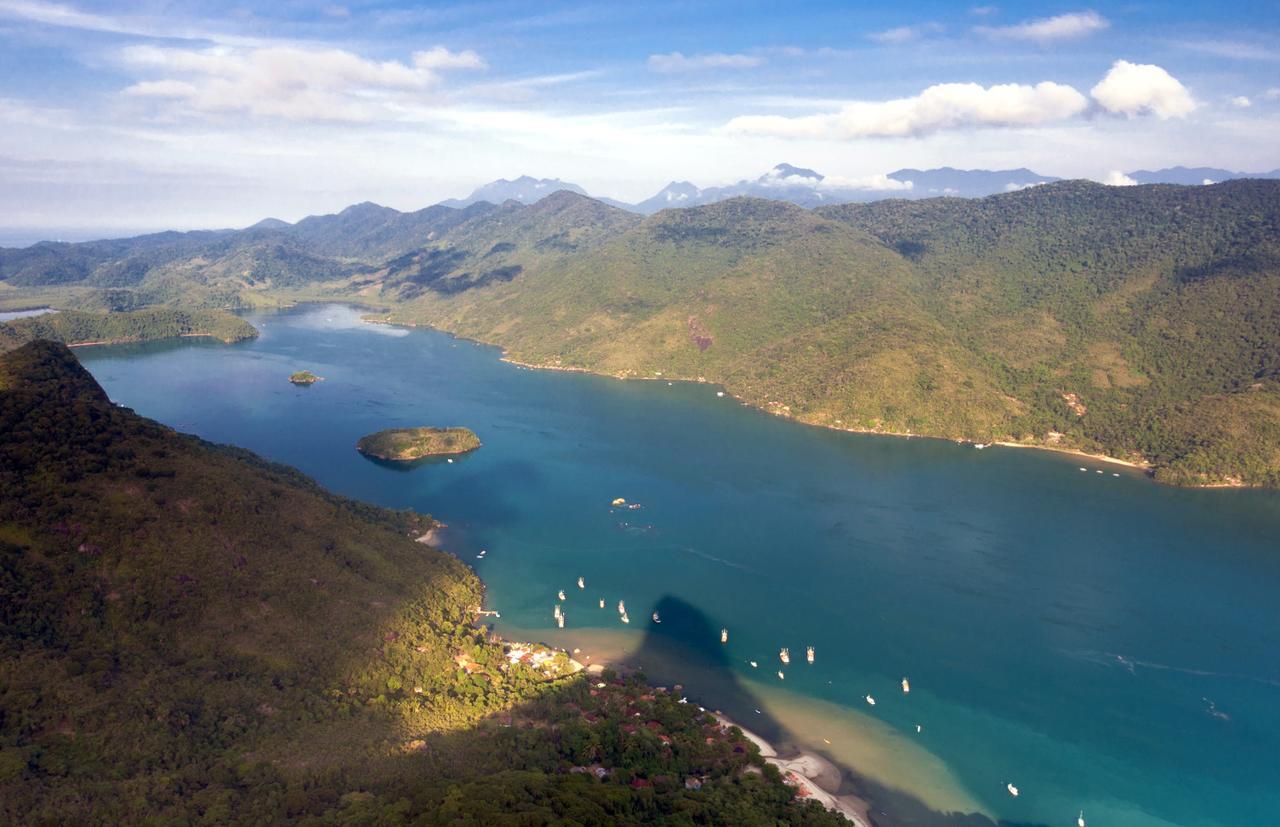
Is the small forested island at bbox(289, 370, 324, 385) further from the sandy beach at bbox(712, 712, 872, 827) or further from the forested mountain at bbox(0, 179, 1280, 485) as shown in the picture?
the sandy beach at bbox(712, 712, 872, 827)

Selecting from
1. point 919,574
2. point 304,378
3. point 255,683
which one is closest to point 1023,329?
point 919,574

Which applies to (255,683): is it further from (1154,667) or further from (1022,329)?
(1022,329)

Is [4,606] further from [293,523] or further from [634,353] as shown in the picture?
[634,353]

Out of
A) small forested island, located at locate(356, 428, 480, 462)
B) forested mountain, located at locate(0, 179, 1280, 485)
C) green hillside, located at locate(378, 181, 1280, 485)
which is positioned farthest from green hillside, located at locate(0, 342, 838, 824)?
green hillside, located at locate(378, 181, 1280, 485)

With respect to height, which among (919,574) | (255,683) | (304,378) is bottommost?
(919,574)

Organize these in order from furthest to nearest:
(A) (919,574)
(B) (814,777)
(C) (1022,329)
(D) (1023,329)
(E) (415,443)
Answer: (C) (1022,329), (D) (1023,329), (E) (415,443), (A) (919,574), (B) (814,777)

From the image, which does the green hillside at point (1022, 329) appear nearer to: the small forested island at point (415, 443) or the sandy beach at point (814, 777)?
the small forested island at point (415, 443)

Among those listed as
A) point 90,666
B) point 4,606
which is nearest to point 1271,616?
point 90,666
